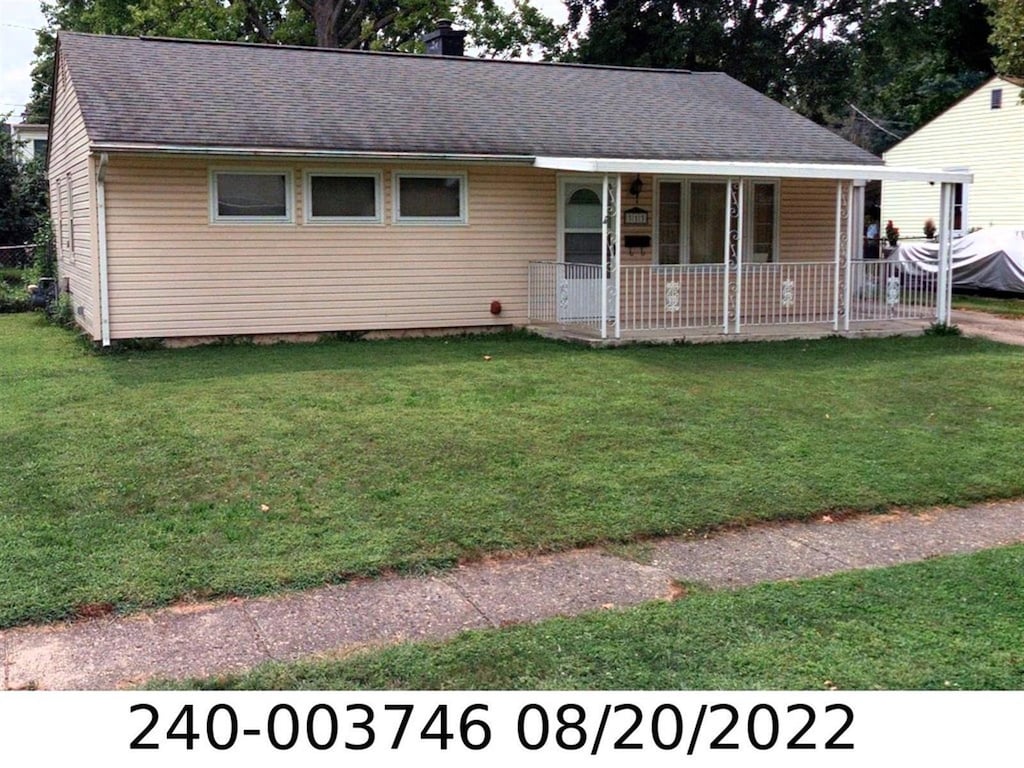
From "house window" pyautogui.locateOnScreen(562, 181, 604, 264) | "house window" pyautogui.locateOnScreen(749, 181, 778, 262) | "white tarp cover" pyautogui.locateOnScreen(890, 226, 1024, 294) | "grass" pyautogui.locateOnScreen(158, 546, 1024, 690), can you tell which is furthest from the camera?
"white tarp cover" pyautogui.locateOnScreen(890, 226, 1024, 294)

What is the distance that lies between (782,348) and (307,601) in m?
9.46

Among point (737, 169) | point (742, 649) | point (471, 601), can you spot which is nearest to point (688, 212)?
point (737, 169)

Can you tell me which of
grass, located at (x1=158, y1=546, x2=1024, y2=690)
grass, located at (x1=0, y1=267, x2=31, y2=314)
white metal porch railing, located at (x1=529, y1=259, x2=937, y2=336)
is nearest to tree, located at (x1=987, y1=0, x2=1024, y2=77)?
white metal porch railing, located at (x1=529, y1=259, x2=937, y2=336)

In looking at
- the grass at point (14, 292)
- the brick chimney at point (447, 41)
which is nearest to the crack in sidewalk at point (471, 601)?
the grass at point (14, 292)

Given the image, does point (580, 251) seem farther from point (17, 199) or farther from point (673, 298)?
point (17, 199)

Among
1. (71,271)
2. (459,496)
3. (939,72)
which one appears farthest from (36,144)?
(459,496)

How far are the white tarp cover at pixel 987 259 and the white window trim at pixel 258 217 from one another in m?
12.9

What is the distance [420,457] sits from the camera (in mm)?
7133

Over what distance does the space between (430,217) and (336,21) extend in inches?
794

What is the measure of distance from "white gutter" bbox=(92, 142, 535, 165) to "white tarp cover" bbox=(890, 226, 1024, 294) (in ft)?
35.3

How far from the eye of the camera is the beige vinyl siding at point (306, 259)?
12453 mm

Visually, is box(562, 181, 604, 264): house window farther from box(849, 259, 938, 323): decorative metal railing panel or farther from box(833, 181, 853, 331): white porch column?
box(849, 259, 938, 323): decorative metal railing panel

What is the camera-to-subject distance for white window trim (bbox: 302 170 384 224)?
13.2 m

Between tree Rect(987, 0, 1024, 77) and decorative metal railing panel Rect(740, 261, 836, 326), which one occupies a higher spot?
tree Rect(987, 0, 1024, 77)
